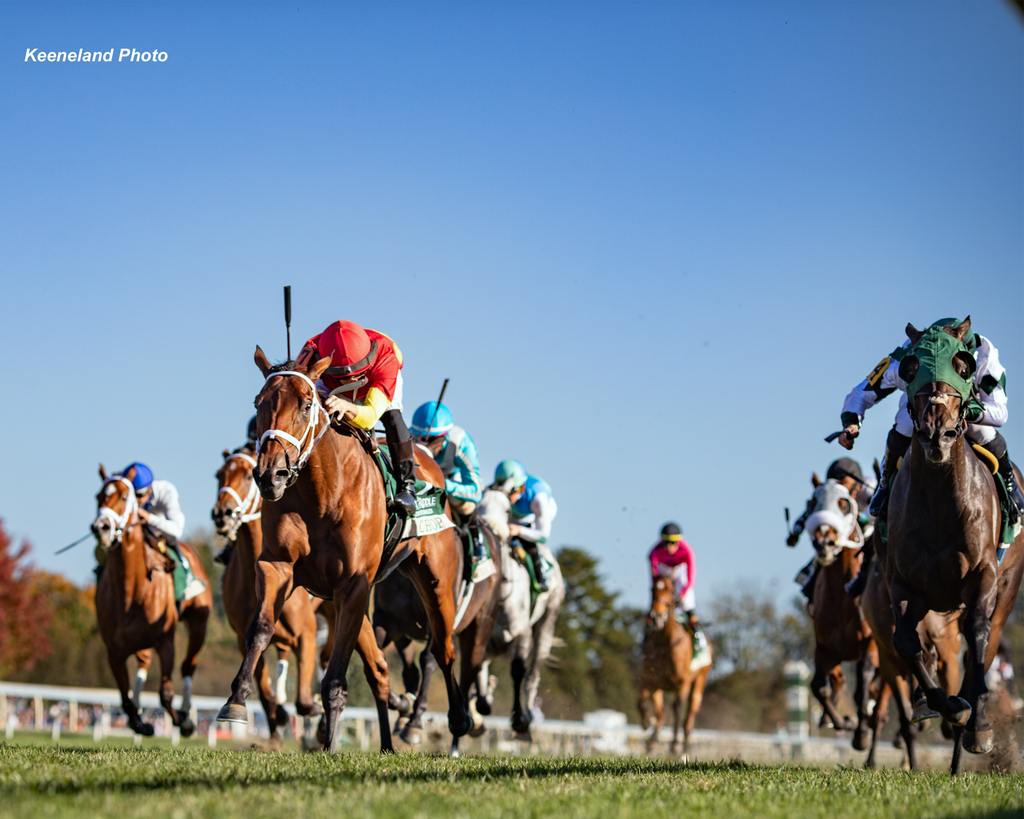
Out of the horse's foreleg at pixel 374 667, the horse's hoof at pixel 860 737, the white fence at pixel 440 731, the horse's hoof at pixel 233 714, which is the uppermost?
the horse's foreleg at pixel 374 667

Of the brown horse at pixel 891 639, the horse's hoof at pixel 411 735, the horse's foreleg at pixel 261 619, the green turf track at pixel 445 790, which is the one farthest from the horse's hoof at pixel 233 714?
the brown horse at pixel 891 639

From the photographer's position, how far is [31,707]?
33.0 meters

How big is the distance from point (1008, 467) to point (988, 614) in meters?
1.30

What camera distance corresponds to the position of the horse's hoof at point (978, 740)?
870 centimetres

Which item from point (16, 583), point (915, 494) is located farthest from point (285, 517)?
point (16, 583)

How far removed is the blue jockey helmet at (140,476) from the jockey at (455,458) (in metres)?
3.05

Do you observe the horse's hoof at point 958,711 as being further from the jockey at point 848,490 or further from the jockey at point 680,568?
the jockey at point 680,568

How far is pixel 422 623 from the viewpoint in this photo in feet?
45.3

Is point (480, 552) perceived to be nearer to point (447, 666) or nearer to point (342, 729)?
point (447, 666)

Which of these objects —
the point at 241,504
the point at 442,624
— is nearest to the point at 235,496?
the point at 241,504

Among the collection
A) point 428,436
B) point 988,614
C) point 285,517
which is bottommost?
point 988,614

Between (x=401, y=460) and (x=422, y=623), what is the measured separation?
11.1 ft

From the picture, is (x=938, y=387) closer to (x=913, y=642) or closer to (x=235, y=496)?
(x=913, y=642)

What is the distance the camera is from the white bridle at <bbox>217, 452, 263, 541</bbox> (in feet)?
44.4
